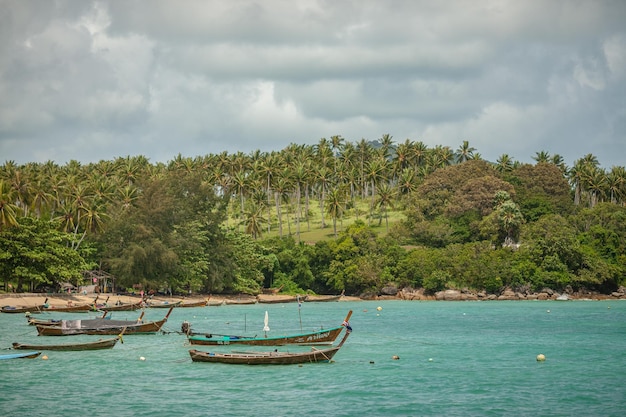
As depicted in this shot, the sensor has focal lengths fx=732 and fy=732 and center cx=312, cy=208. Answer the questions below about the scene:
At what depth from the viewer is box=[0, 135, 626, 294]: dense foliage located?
104125 mm

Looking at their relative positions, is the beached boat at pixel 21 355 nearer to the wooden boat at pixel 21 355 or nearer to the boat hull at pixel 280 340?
the wooden boat at pixel 21 355

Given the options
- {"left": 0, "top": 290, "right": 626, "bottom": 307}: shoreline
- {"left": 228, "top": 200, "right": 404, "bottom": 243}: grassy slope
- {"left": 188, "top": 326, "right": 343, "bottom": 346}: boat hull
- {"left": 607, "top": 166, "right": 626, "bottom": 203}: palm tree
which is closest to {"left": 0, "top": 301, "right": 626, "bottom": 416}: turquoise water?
{"left": 188, "top": 326, "right": 343, "bottom": 346}: boat hull

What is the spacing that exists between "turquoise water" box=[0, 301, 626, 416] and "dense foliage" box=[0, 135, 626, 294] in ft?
118

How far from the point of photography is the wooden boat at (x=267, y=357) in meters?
43.0

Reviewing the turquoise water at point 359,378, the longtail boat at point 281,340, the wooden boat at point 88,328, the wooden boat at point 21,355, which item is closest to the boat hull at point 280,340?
the longtail boat at point 281,340

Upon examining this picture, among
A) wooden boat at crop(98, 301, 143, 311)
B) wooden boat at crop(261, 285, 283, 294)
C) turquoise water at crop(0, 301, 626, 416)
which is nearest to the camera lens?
turquoise water at crop(0, 301, 626, 416)

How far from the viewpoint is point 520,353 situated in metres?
52.6

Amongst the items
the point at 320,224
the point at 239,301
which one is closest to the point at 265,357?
the point at 239,301

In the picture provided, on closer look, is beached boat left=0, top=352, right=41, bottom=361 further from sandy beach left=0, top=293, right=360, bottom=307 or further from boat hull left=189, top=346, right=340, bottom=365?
sandy beach left=0, top=293, right=360, bottom=307

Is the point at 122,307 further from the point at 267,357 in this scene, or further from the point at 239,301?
the point at 267,357

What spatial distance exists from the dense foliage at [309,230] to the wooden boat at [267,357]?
49.7m

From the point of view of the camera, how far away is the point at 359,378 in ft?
135

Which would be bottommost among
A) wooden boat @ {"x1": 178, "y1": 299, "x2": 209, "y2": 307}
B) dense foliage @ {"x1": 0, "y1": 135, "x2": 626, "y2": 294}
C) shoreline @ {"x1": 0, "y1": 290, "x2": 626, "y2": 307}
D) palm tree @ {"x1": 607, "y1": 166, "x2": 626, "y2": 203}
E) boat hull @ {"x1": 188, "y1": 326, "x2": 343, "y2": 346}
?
boat hull @ {"x1": 188, "y1": 326, "x2": 343, "y2": 346}

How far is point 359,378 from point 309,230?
399ft
